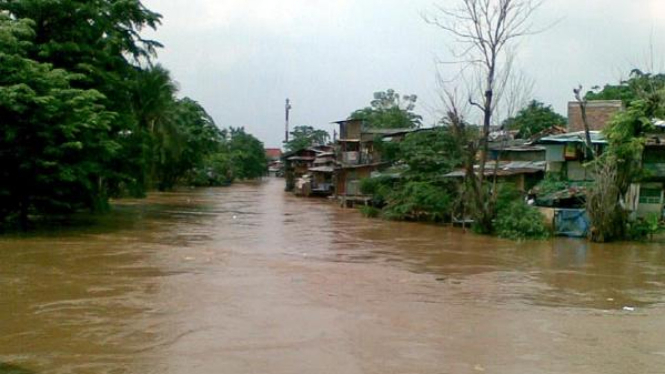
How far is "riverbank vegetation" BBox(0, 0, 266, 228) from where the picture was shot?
1747 cm

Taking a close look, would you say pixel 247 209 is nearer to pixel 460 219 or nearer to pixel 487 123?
pixel 460 219

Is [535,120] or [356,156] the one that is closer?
[356,156]

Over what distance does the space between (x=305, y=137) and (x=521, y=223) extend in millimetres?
67580

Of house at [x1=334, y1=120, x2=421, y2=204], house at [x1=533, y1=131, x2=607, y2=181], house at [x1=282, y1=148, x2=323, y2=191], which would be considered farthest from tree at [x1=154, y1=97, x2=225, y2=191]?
house at [x1=533, y1=131, x2=607, y2=181]

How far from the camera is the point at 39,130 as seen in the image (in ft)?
59.3

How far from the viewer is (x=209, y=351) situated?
24.7 ft

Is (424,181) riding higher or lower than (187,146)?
lower

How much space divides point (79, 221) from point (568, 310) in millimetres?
18410

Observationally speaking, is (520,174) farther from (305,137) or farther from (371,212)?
(305,137)

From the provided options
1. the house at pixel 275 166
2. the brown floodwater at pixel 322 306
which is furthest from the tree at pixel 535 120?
the house at pixel 275 166

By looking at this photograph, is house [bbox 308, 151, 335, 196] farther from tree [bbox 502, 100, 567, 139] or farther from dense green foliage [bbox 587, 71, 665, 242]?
dense green foliage [bbox 587, 71, 665, 242]

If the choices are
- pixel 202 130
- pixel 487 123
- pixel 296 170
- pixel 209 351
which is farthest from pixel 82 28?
pixel 296 170

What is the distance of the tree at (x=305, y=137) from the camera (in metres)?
85.4

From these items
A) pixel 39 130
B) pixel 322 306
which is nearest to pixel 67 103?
pixel 39 130
